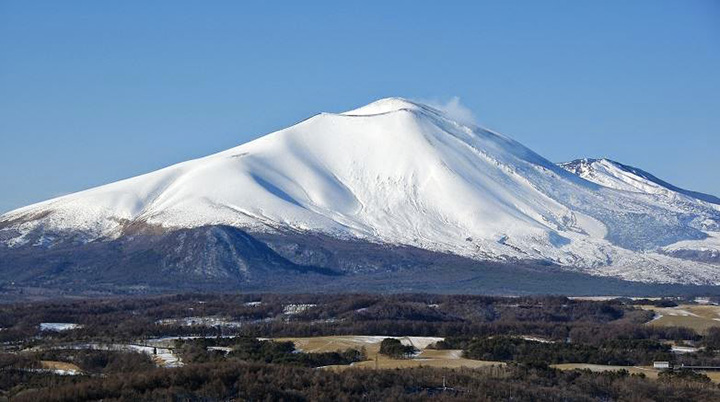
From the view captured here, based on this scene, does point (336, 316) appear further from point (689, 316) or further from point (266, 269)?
point (266, 269)

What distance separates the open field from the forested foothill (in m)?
1.74

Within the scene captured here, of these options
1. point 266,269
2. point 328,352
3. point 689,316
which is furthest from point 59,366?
point 266,269

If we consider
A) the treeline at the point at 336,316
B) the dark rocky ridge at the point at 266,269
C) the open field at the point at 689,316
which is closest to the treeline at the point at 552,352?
the treeline at the point at 336,316

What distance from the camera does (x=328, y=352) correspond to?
8756cm

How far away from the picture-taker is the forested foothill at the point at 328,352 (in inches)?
2606

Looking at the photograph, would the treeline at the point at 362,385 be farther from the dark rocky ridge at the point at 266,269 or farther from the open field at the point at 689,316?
the dark rocky ridge at the point at 266,269

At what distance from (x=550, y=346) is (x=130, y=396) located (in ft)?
129

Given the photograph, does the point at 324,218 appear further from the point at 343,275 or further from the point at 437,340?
the point at 437,340

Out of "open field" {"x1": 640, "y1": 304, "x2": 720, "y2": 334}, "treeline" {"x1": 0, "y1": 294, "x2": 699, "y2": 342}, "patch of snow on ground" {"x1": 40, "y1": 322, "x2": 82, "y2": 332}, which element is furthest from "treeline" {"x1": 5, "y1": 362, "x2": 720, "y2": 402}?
"open field" {"x1": 640, "y1": 304, "x2": 720, "y2": 334}

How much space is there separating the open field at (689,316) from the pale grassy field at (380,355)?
25.3 m

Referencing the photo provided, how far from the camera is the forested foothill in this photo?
66.2 metres

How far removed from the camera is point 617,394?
7375 centimetres

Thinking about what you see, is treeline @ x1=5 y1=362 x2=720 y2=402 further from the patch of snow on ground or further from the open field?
the open field

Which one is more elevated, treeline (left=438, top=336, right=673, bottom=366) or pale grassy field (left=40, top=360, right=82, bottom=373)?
pale grassy field (left=40, top=360, right=82, bottom=373)
